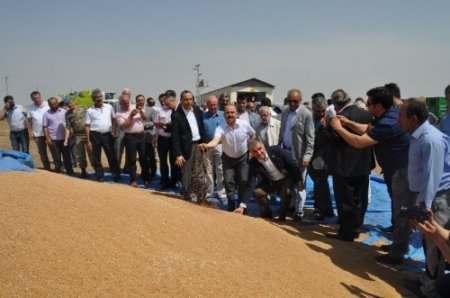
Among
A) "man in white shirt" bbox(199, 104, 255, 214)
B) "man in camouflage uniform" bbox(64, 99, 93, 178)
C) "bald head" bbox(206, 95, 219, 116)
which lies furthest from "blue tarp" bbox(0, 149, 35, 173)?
"man in camouflage uniform" bbox(64, 99, 93, 178)

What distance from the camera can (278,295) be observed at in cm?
265

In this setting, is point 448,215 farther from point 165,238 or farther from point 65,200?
point 65,200

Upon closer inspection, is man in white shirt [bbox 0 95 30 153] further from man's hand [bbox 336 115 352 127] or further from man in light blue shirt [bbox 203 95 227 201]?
man's hand [bbox 336 115 352 127]

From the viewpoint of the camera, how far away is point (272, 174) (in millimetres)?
5289

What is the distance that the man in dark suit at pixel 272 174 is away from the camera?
5.16 meters

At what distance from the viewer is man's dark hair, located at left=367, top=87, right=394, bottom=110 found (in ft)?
12.9

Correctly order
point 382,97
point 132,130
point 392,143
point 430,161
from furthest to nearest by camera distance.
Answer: point 132,130 → point 392,143 → point 382,97 → point 430,161

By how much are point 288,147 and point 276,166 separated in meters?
0.52

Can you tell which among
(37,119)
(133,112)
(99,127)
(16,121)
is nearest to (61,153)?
(37,119)

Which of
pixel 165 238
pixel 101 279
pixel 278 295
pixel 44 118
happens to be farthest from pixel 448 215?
pixel 44 118

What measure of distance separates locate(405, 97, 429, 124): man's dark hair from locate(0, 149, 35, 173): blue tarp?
3742 millimetres

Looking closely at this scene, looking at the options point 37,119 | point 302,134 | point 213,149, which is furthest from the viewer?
point 37,119

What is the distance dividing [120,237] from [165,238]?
35 centimetres

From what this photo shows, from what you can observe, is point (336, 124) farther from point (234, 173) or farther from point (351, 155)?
point (234, 173)
